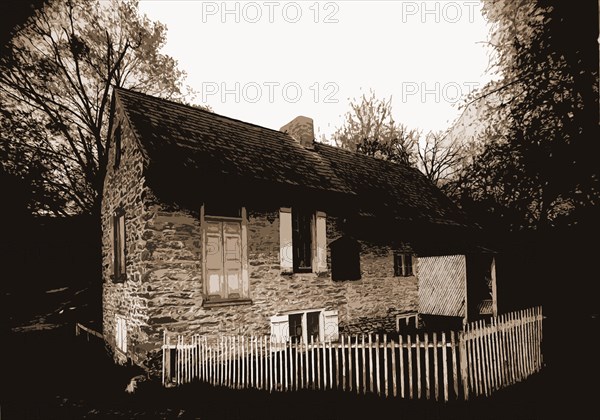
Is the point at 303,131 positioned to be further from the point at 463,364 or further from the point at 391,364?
the point at 463,364

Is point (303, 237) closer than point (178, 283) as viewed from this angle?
No

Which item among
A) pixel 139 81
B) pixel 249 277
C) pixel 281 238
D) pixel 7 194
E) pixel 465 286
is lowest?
pixel 465 286

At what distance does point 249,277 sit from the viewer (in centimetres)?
1027

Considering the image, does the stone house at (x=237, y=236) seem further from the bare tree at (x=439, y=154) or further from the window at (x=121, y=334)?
the bare tree at (x=439, y=154)

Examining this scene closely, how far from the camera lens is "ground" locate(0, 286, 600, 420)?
5852 mm

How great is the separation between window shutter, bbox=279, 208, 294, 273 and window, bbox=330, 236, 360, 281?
181 cm

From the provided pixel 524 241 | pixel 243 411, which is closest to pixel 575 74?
pixel 524 241

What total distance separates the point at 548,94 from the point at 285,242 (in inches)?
391

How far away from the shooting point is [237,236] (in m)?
10.3

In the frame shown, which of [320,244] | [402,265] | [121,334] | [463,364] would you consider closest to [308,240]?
[320,244]

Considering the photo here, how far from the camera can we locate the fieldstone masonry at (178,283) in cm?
880

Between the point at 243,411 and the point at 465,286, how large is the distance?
1053cm

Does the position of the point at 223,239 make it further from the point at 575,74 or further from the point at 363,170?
the point at 575,74

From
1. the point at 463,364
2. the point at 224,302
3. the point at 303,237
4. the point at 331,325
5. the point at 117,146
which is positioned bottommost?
the point at 331,325
